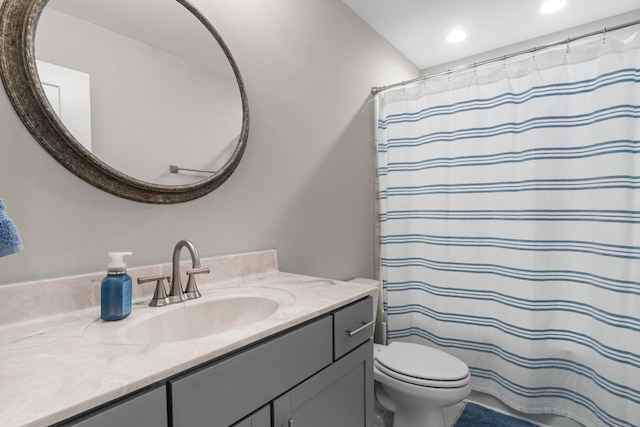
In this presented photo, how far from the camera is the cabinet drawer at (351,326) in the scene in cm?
100

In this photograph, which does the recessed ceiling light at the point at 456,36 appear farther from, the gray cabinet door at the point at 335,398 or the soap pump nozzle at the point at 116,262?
the soap pump nozzle at the point at 116,262

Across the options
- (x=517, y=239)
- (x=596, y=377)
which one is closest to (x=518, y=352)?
(x=596, y=377)

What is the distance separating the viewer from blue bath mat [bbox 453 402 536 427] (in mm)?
1757

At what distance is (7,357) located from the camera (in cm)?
64

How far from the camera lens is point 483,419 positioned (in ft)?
5.91

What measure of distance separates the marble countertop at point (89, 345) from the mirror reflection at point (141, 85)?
386 millimetres

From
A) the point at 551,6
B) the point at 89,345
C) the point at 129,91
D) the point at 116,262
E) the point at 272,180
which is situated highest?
the point at 551,6

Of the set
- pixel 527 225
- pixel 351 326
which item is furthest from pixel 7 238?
pixel 527 225

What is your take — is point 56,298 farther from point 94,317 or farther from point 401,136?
point 401,136

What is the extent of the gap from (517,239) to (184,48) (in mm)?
1787

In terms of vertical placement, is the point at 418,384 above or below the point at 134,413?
below

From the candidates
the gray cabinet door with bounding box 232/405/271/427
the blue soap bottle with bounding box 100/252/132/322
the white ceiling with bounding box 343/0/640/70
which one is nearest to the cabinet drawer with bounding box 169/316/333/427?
the gray cabinet door with bounding box 232/405/271/427

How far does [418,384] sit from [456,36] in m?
2.28

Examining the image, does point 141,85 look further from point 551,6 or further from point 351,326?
point 551,6
